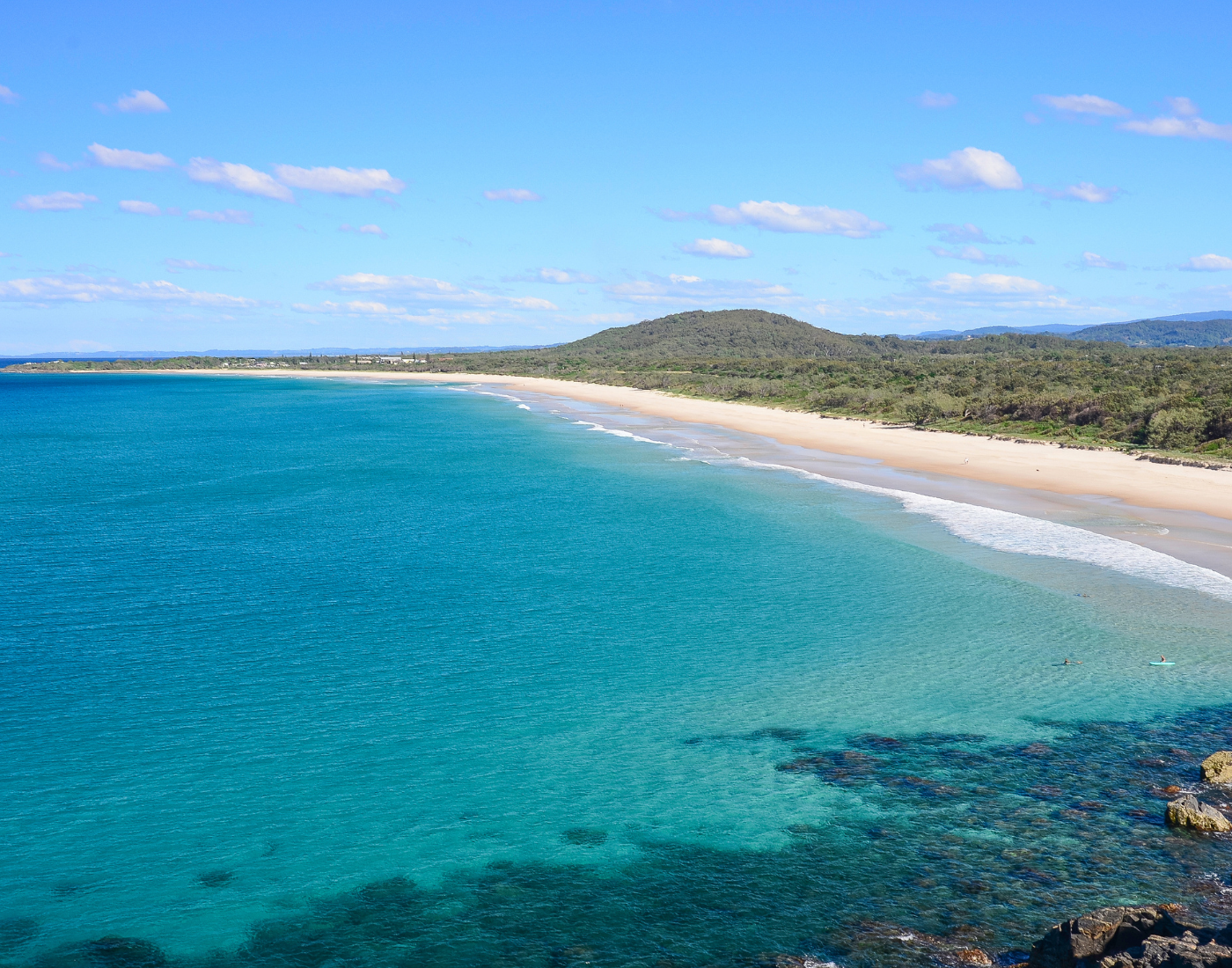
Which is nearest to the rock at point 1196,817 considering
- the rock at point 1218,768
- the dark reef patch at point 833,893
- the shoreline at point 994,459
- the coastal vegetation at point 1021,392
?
the dark reef patch at point 833,893

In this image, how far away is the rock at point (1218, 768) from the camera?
10.6 m

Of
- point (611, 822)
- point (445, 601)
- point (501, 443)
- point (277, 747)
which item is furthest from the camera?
point (501, 443)

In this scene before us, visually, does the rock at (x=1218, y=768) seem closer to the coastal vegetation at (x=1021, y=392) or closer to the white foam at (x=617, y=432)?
the coastal vegetation at (x=1021, y=392)

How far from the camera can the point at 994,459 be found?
3747 cm

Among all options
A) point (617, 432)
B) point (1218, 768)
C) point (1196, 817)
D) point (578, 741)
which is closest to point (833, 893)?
point (1196, 817)

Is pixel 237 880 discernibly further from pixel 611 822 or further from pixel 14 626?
pixel 14 626

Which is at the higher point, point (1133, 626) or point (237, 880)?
point (1133, 626)

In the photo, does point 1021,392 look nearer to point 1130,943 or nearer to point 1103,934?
point 1103,934

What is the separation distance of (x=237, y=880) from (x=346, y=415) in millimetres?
70582

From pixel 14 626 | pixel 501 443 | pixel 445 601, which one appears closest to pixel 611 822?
pixel 445 601

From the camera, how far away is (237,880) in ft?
30.1

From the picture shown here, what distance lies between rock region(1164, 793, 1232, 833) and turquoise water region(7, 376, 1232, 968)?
26 cm

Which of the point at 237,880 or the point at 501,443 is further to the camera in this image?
the point at 501,443

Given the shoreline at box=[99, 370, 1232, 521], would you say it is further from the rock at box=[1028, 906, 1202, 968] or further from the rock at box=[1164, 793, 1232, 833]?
the rock at box=[1028, 906, 1202, 968]
